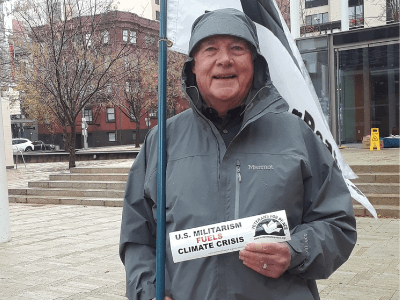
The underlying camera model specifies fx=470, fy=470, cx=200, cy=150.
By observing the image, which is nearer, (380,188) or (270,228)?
(270,228)

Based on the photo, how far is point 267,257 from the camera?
1688mm

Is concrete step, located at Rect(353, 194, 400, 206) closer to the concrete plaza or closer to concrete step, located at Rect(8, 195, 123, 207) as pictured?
the concrete plaza

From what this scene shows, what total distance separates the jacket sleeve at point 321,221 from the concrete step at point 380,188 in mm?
7952

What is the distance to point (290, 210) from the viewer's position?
1818mm

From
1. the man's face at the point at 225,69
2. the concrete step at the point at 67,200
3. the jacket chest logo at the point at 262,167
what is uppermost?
the man's face at the point at 225,69

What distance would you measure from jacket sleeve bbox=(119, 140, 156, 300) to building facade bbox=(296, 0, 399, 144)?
1664 cm

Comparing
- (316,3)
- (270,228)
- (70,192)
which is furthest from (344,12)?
(316,3)

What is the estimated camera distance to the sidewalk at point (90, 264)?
15.9 ft

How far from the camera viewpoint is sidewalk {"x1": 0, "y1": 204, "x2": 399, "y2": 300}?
4.86 metres

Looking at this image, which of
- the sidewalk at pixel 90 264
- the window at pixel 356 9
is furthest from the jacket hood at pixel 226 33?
the window at pixel 356 9

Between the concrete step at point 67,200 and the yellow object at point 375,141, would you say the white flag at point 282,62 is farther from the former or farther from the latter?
the yellow object at point 375,141

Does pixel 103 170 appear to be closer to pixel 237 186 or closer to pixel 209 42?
pixel 209 42

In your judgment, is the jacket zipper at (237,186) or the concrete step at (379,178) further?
the concrete step at (379,178)

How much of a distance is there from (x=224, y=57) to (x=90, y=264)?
4864 mm
